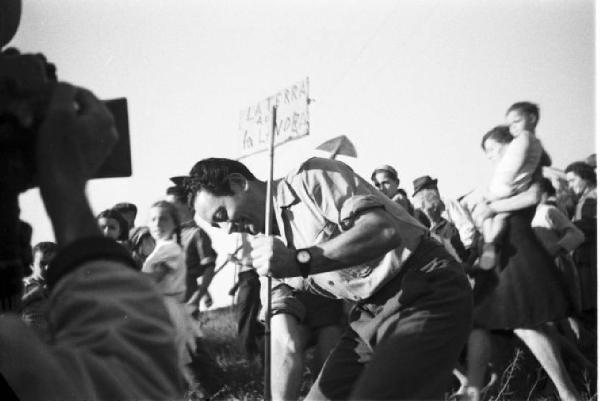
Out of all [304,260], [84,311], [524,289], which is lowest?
[524,289]

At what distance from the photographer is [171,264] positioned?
238cm

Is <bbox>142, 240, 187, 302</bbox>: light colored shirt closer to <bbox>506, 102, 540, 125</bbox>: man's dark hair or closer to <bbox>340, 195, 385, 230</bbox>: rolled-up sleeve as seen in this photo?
<bbox>340, 195, 385, 230</bbox>: rolled-up sleeve

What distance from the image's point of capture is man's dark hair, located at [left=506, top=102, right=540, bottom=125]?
2621mm

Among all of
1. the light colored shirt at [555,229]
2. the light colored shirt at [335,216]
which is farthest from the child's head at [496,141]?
the light colored shirt at [335,216]

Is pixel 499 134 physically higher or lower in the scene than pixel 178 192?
higher

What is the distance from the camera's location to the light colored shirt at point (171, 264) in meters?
2.32

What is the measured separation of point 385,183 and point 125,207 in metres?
0.76

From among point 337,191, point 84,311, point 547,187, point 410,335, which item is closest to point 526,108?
point 547,187

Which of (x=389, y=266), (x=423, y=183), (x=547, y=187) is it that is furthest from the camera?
(x=547, y=187)

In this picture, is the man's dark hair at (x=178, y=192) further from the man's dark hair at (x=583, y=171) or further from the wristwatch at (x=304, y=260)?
the man's dark hair at (x=583, y=171)

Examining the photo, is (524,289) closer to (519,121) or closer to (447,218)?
(447,218)

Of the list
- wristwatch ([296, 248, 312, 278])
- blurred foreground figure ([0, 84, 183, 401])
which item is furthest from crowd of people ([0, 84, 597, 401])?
blurred foreground figure ([0, 84, 183, 401])

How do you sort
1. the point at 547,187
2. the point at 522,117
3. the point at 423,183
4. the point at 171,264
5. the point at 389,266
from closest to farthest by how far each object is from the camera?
the point at 389,266 < the point at 171,264 < the point at 423,183 < the point at 522,117 < the point at 547,187

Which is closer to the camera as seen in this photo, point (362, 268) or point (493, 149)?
point (362, 268)
